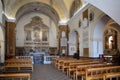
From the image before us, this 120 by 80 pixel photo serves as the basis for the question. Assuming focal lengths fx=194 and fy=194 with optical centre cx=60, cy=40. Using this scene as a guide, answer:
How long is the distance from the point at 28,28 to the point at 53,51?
393cm

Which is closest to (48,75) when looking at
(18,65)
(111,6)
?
(18,65)

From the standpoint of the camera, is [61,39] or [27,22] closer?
[61,39]

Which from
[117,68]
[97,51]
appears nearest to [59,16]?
[97,51]

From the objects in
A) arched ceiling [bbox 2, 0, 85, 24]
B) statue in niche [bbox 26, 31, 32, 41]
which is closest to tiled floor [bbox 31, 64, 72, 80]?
arched ceiling [bbox 2, 0, 85, 24]

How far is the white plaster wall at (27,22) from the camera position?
2205 cm

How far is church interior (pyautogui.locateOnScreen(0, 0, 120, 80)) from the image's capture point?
23.9 ft

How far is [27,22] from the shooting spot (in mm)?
22219

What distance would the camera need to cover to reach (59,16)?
1852 centimetres

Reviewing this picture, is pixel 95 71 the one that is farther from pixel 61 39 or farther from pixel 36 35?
pixel 36 35

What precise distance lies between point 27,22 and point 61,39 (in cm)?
→ 597

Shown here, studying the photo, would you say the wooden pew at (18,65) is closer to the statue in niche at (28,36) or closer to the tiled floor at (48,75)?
the tiled floor at (48,75)

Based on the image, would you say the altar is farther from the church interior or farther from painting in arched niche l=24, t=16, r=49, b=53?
painting in arched niche l=24, t=16, r=49, b=53

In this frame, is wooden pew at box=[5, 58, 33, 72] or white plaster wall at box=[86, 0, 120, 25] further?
wooden pew at box=[5, 58, 33, 72]

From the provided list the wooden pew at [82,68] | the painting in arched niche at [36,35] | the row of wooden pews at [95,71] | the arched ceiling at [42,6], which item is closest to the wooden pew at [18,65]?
the row of wooden pews at [95,71]
